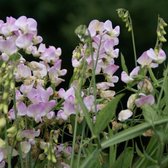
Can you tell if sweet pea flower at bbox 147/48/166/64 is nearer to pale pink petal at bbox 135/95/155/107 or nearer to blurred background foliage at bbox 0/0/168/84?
pale pink petal at bbox 135/95/155/107

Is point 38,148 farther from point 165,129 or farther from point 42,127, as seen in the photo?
point 165,129

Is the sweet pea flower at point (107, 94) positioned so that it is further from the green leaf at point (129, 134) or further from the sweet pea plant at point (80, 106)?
the green leaf at point (129, 134)

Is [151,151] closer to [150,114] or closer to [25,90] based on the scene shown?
[150,114]

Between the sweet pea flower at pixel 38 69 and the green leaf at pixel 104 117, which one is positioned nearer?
the green leaf at pixel 104 117

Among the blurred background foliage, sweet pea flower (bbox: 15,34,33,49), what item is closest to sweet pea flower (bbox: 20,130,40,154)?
sweet pea flower (bbox: 15,34,33,49)

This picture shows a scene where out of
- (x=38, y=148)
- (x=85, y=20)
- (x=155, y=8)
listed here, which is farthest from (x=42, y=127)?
(x=155, y=8)

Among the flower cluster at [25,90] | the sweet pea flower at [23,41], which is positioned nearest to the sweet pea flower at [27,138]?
the flower cluster at [25,90]
